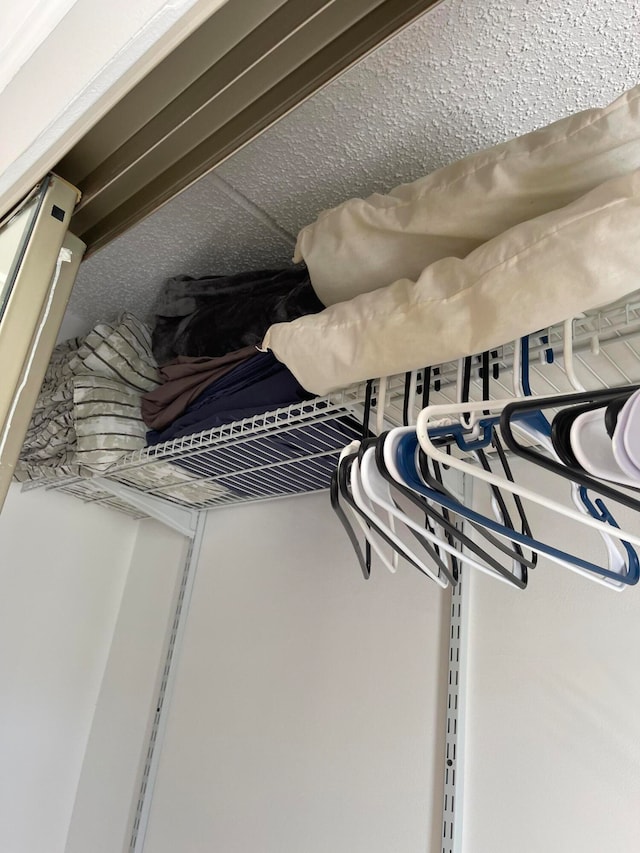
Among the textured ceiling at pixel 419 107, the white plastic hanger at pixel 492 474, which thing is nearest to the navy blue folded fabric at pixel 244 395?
the textured ceiling at pixel 419 107

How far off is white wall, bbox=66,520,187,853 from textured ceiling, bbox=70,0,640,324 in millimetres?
785

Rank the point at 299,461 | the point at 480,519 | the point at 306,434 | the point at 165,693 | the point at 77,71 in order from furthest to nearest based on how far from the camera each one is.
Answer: the point at 165,693 → the point at 299,461 → the point at 306,434 → the point at 480,519 → the point at 77,71

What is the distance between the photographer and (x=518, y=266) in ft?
1.91

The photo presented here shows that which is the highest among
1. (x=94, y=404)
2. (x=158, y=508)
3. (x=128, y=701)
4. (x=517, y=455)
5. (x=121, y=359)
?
(x=121, y=359)

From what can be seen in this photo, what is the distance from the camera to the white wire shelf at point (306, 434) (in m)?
0.71

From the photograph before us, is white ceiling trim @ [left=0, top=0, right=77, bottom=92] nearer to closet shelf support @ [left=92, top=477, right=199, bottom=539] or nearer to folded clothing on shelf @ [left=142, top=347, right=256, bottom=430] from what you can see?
folded clothing on shelf @ [left=142, top=347, right=256, bottom=430]

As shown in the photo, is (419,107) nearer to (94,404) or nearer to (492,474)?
(492,474)

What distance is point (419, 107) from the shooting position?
85 cm

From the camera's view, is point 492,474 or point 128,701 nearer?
point 492,474

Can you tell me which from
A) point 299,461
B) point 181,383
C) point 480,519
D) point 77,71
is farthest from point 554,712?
point 77,71

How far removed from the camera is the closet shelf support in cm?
137

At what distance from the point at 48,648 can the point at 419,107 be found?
1.34 metres

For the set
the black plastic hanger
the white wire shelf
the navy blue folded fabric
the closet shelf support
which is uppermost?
the navy blue folded fabric

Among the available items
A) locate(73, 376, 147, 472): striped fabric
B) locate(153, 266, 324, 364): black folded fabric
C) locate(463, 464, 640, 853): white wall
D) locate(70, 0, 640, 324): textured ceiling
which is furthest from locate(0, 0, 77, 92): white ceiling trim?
locate(463, 464, 640, 853): white wall
